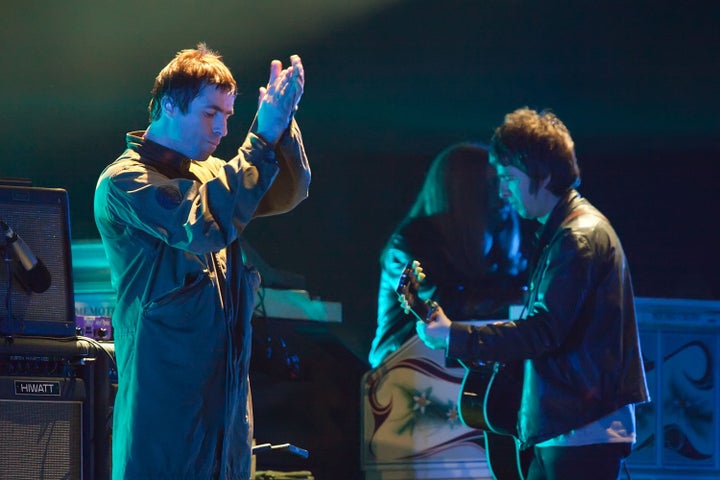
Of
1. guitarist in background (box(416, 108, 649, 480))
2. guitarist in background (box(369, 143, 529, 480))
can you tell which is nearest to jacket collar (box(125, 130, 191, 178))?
guitarist in background (box(416, 108, 649, 480))

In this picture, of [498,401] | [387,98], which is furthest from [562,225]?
[387,98]

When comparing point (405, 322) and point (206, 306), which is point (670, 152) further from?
point (206, 306)

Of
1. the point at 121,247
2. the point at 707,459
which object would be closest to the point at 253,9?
the point at 121,247

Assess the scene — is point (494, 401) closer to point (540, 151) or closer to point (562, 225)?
point (562, 225)

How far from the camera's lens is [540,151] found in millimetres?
3242

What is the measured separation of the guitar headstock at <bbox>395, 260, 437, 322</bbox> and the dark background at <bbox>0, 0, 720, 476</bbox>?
1285 mm

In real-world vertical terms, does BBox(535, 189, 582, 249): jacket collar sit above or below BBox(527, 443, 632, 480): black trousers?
above

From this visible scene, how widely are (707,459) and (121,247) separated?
12.7 feet

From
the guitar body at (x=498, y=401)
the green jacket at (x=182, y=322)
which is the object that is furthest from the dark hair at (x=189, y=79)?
the guitar body at (x=498, y=401)

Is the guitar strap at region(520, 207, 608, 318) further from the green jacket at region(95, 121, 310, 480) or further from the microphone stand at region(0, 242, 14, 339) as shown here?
the microphone stand at region(0, 242, 14, 339)

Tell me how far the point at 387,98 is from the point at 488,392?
210 centimetres

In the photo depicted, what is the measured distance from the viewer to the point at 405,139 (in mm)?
5066

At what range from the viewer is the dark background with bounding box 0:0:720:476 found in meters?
4.75

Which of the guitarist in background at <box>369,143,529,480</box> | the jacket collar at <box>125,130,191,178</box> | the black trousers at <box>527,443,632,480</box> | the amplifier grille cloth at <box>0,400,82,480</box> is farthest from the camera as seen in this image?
the guitarist in background at <box>369,143,529,480</box>
